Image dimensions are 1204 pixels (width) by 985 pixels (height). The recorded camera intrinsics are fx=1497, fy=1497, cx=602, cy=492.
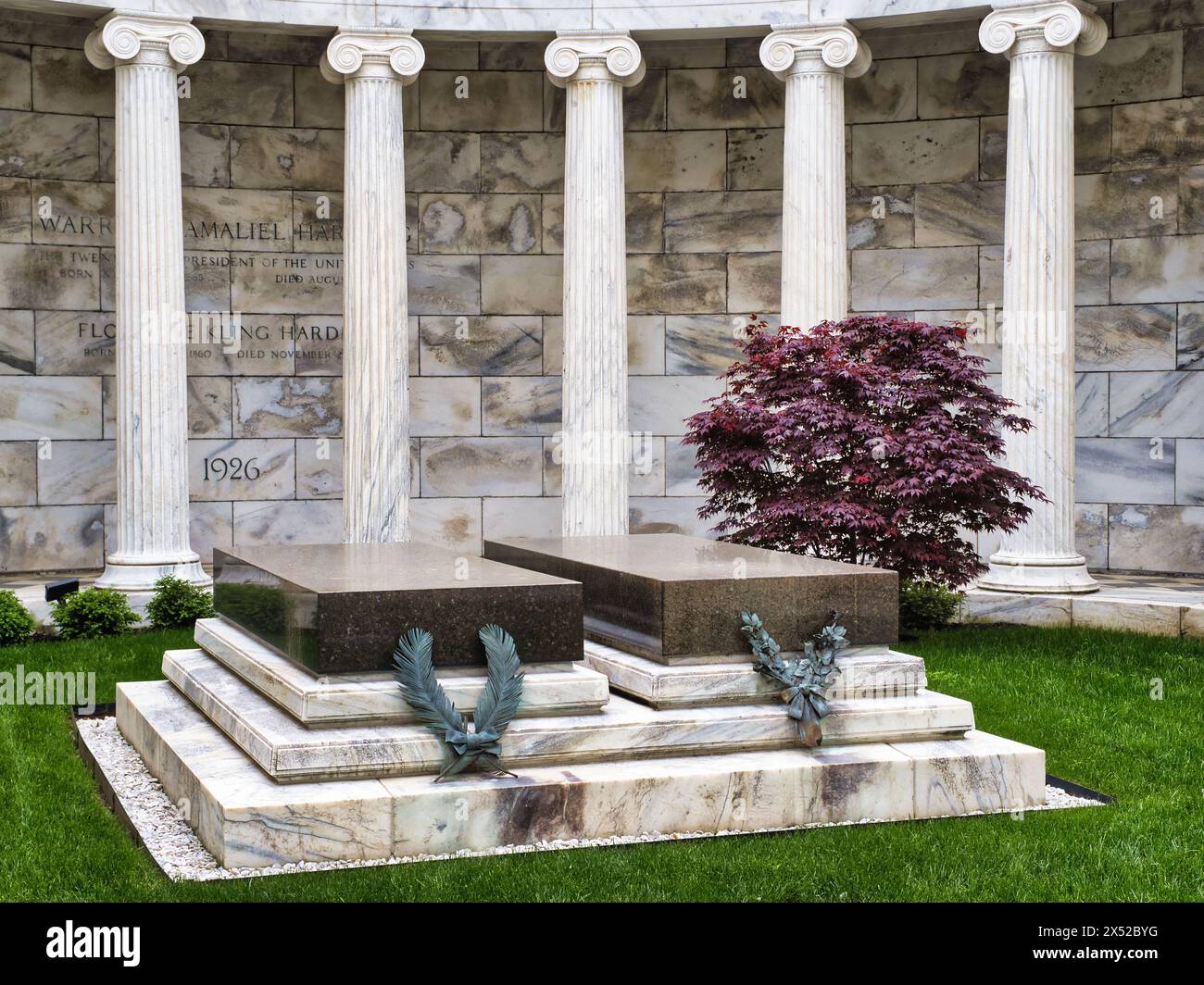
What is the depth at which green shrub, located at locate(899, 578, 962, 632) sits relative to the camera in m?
28.4

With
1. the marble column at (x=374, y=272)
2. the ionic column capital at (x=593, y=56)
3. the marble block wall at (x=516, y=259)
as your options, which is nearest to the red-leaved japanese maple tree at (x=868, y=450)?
the marble column at (x=374, y=272)

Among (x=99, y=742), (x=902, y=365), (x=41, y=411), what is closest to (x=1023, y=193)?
(x=902, y=365)

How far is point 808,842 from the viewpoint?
14430 mm

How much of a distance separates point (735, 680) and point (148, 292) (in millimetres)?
17267

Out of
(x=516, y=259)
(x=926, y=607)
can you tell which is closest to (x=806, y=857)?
(x=926, y=607)

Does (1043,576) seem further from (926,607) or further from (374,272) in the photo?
(374,272)

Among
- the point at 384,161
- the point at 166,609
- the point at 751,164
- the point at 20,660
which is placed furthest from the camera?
the point at 751,164

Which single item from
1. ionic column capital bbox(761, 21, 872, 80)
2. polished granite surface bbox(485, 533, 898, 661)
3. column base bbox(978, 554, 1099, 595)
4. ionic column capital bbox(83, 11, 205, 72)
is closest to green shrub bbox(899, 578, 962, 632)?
column base bbox(978, 554, 1099, 595)

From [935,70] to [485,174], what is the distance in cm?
1101

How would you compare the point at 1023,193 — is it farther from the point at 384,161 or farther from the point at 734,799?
the point at 734,799

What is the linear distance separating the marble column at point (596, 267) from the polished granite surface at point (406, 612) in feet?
43.2

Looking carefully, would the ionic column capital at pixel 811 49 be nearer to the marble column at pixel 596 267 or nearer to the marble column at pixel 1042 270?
the marble column at pixel 1042 270

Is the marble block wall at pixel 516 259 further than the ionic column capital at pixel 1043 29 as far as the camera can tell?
Yes

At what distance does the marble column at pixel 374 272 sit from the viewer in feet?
98.9
